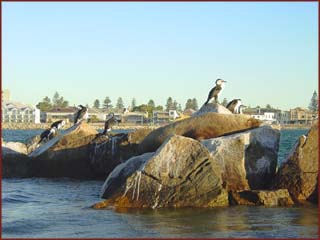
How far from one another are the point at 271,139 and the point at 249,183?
5.56 ft

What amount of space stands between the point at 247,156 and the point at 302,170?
61.5 inches

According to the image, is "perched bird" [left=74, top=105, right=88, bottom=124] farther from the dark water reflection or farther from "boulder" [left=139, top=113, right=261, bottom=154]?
the dark water reflection

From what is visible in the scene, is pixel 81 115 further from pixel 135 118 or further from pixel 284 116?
pixel 284 116

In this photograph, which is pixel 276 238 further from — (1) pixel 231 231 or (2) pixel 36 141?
(2) pixel 36 141

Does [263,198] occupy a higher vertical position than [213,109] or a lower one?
lower

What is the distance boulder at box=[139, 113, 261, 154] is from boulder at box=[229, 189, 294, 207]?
3055 millimetres

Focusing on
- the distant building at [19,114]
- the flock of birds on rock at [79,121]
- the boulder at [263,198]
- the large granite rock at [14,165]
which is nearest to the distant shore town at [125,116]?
→ the distant building at [19,114]

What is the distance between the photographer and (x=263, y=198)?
15828 mm

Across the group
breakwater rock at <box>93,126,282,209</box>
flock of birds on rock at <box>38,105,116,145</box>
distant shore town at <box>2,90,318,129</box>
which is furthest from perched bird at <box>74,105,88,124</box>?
distant shore town at <box>2,90,318,129</box>

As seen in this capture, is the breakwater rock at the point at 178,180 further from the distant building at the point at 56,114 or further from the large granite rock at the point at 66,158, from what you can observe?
the distant building at the point at 56,114

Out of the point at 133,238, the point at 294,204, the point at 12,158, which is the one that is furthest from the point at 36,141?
the point at 133,238

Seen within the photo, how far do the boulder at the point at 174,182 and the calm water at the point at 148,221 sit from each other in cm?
50

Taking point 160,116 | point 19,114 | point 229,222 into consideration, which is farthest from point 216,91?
point 19,114

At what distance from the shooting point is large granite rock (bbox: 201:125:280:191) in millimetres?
16719
